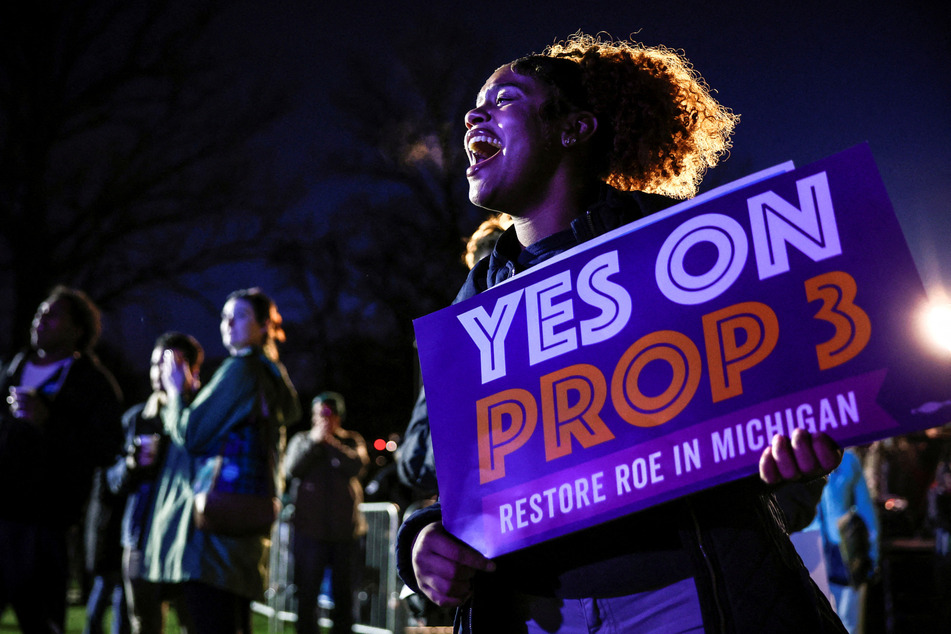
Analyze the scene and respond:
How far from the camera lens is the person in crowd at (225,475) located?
365 cm

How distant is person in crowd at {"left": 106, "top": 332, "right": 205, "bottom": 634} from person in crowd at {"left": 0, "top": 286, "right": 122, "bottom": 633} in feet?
1.52

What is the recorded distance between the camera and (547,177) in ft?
5.95

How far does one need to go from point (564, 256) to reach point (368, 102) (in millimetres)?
16763

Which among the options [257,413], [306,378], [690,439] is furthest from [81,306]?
[306,378]

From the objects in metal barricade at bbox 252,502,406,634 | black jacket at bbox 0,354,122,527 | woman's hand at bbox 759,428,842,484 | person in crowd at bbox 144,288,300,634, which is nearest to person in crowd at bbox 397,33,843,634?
woman's hand at bbox 759,428,842,484

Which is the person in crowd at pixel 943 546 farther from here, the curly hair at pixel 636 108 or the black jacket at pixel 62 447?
the black jacket at pixel 62 447

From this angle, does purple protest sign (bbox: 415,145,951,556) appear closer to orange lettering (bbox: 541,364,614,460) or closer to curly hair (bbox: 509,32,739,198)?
orange lettering (bbox: 541,364,614,460)

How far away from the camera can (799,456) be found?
1104 mm

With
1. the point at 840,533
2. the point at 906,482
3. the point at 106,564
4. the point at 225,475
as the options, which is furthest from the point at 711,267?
the point at 906,482

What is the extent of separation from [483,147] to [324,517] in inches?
225

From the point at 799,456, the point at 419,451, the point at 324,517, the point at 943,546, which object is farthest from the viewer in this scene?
the point at 943,546

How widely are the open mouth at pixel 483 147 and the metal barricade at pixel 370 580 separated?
619cm

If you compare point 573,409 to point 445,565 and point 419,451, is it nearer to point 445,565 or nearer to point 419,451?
point 445,565

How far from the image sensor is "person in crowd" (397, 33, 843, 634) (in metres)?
1.25
